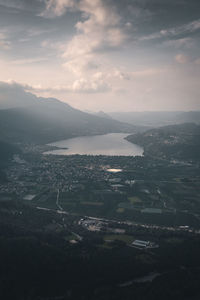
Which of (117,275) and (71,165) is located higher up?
(71,165)

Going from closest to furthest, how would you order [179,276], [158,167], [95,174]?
[179,276] → [95,174] → [158,167]

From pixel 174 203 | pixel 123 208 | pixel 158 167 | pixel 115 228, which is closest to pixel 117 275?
pixel 115 228

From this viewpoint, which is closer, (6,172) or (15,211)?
(15,211)

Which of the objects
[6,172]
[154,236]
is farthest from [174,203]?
[6,172]

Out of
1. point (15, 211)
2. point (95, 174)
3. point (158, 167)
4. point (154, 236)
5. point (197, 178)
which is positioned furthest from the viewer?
point (158, 167)

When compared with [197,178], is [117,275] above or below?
below

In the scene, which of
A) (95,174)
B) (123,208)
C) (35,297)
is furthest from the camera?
(95,174)

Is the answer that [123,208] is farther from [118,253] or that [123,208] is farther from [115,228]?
[118,253]

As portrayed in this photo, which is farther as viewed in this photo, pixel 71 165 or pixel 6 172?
pixel 71 165

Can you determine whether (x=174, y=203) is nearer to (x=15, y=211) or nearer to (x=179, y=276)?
(x=179, y=276)
